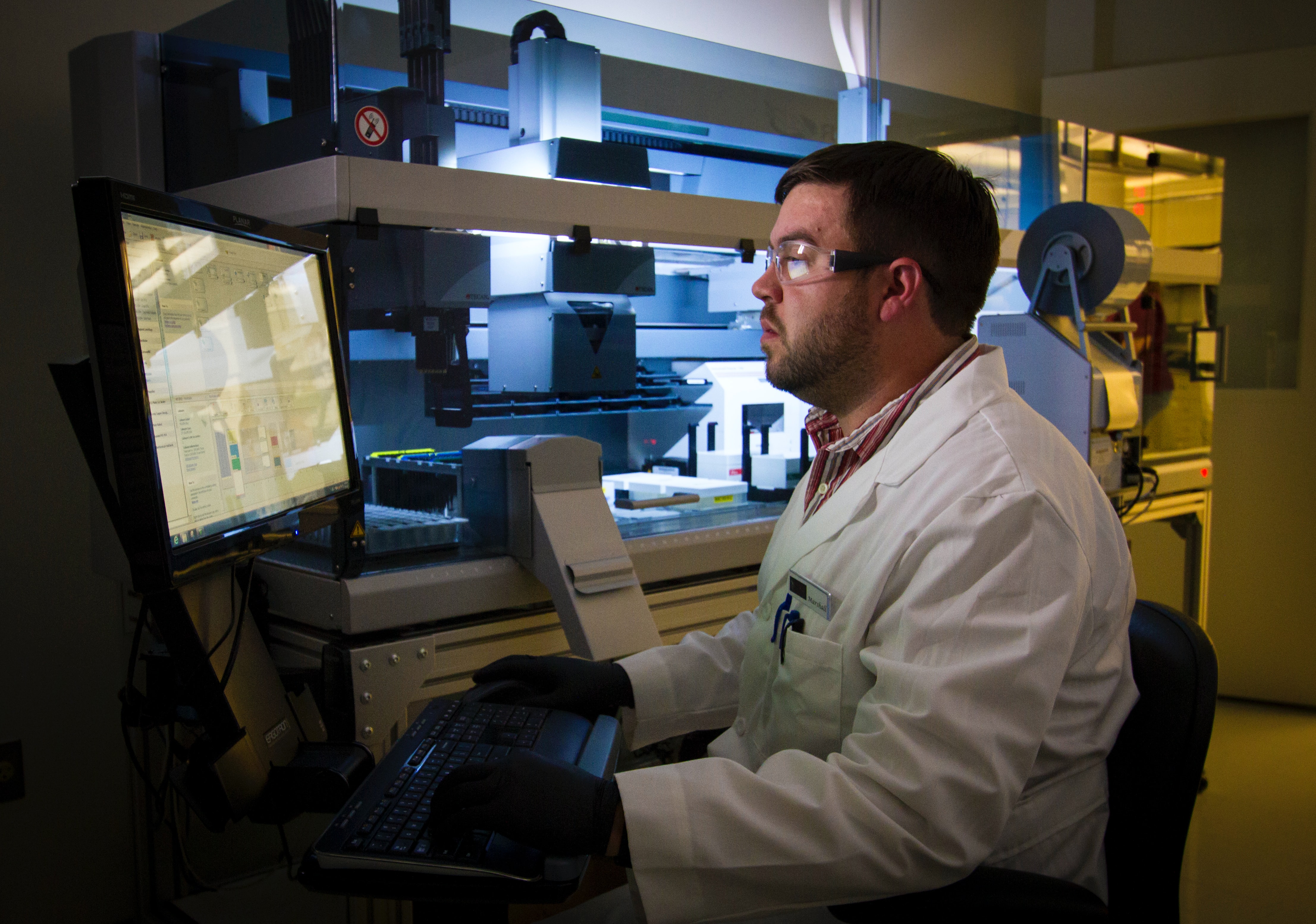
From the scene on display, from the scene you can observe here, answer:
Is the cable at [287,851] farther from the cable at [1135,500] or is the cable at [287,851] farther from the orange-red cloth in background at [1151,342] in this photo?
the orange-red cloth in background at [1151,342]

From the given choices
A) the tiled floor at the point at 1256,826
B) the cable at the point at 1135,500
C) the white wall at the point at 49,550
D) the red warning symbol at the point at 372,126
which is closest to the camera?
the red warning symbol at the point at 372,126

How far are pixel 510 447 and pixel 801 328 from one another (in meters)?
0.66

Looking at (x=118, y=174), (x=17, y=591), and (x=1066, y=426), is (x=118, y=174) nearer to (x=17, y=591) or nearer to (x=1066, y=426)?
(x=17, y=591)

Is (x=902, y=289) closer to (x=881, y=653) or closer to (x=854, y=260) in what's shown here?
(x=854, y=260)

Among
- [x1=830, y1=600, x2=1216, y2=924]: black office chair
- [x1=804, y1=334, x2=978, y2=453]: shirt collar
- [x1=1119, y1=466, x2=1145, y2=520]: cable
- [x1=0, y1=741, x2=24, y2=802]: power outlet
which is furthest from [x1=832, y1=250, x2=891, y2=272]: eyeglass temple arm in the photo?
[x1=1119, y1=466, x2=1145, y2=520]: cable

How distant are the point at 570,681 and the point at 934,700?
0.58m

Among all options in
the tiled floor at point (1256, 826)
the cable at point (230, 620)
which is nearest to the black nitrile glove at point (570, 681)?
the cable at point (230, 620)

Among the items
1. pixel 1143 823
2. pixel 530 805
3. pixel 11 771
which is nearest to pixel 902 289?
pixel 1143 823

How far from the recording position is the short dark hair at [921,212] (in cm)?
142

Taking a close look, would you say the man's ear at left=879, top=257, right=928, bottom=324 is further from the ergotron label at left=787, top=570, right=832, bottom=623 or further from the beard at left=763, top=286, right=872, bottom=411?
the ergotron label at left=787, top=570, right=832, bottom=623

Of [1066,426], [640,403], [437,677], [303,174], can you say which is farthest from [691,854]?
[1066,426]

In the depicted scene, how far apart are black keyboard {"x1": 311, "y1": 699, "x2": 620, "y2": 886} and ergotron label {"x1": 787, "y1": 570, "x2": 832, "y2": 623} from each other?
0.31m

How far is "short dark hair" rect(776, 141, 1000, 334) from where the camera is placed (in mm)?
1418

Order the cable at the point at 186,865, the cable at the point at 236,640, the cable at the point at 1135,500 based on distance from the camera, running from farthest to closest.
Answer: the cable at the point at 1135,500, the cable at the point at 186,865, the cable at the point at 236,640
